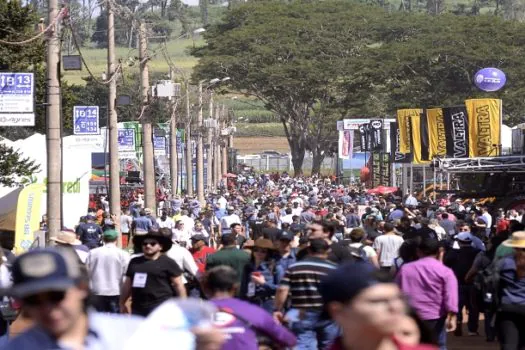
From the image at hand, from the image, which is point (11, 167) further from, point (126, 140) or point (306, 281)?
point (306, 281)

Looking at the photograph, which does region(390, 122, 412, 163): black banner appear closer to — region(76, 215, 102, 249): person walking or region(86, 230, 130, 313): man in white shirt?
region(76, 215, 102, 249): person walking

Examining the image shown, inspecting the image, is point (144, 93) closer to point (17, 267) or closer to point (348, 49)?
point (17, 267)

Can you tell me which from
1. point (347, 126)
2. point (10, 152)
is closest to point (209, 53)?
point (347, 126)

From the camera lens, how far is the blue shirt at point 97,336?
4.25 m

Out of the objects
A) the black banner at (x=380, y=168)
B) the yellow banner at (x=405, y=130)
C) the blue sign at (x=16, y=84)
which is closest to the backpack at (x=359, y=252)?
the blue sign at (x=16, y=84)

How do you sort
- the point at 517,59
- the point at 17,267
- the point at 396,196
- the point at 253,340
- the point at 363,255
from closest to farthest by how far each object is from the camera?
the point at 17,267 → the point at 253,340 → the point at 363,255 → the point at 396,196 → the point at 517,59

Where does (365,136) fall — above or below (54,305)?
below

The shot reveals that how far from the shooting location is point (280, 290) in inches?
433

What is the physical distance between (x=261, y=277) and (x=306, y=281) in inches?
59.6

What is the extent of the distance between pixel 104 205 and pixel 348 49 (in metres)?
40.4

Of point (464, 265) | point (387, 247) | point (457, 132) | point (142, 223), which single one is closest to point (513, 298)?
point (464, 265)

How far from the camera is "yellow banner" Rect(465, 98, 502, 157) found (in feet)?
137

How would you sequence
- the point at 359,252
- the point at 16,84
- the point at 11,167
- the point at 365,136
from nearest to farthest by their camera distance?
the point at 359,252
the point at 16,84
the point at 11,167
the point at 365,136

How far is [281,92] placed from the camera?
80.5 m
